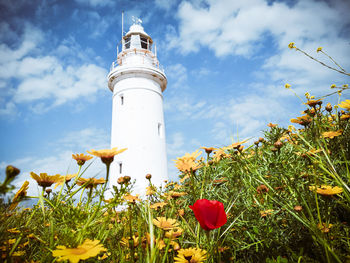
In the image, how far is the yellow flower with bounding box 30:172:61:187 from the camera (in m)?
0.88

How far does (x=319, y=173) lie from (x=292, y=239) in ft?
1.29

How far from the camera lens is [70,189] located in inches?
40.4

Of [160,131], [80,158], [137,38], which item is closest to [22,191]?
[80,158]

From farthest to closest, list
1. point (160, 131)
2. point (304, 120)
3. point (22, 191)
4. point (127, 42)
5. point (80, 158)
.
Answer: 1. point (127, 42)
2. point (160, 131)
3. point (304, 120)
4. point (80, 158)
5. point (22, 191)

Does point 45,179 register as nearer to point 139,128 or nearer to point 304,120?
point 304,120

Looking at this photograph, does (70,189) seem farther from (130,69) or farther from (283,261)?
(130,69)

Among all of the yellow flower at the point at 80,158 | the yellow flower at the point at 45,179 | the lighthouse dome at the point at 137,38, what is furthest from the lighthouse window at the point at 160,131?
the yellow flower at the point at 45,179

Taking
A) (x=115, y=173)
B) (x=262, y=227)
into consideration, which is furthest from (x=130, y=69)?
(x=262, y=227)

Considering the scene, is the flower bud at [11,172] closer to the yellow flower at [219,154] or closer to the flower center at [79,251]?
the flower center at [79,251]

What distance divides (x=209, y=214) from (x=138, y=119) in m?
8.02

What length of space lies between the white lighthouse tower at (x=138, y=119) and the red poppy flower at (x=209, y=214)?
6.84m

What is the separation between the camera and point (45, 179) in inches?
35.7

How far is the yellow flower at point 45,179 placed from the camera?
878 mm

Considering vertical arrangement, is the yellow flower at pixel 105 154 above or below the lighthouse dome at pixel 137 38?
below
